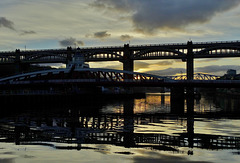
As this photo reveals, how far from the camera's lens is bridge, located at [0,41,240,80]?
12306 cm

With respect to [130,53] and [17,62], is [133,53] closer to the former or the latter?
[130,53]

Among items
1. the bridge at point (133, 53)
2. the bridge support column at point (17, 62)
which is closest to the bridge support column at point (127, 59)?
the bridge at point (133, 53)

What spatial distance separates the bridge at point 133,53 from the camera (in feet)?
404

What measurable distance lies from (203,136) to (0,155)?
645 inches

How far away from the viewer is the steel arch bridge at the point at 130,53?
123m

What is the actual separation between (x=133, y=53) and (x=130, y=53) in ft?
6.50

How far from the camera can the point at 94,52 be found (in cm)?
14100

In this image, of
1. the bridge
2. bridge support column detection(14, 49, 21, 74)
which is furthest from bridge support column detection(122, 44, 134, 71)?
bridge support column detection(14, 49, 21, 74)

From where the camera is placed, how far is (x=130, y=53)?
137 m

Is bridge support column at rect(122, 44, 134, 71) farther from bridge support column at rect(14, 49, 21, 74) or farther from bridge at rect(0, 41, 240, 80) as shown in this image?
bridge support column at rect(14, 49, 21, 74)

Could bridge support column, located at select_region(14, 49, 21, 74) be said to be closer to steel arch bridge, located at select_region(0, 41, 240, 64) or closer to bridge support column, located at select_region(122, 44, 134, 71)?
steel arch bridge, located at select_region(0, 41, 240, 64)

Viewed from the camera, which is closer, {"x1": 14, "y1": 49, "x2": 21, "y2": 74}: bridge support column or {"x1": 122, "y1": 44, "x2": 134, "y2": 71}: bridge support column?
{"x1": 122, "y1": 44, "x2": 134, "y2": 71}: bridge support column

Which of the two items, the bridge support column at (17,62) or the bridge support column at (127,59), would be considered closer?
the bridge support column at (127,59)

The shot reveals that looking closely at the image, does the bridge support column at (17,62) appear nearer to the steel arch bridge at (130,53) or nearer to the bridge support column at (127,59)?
the steel arch bridge at (130,53)
